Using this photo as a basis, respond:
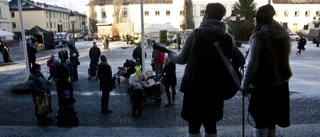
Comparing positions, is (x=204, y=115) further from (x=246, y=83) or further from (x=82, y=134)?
(x=82, y=134)

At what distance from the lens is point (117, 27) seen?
4553cm

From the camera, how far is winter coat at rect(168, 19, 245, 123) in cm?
242

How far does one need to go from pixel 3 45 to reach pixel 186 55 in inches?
827

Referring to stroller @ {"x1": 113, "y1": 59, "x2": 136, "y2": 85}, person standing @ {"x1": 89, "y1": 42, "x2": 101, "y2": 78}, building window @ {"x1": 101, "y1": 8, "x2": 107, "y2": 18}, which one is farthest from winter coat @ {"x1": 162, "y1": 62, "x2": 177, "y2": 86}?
building window @ {"x1": 101, "y1": 8, "x2": 107, "y2": 18}

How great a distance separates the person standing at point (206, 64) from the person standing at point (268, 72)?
39cm

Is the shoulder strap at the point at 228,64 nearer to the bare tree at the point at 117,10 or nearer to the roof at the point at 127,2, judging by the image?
the bare tree at the point at 117,10

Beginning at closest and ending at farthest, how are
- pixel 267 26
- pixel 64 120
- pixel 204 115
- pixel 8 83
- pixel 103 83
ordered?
pixel 204 115 → pixel 267 26 → pixel 64 120 → pixel 103 83 → pixel 8 83

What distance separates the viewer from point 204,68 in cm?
245

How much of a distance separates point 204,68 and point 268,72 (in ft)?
3.29

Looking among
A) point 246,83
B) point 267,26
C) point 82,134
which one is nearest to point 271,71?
point 246,83

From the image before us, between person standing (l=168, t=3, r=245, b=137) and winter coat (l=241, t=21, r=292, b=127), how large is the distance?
38cm

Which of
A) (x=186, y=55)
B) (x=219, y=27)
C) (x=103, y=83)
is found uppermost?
(x=219, y=27)

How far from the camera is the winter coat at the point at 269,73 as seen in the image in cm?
288

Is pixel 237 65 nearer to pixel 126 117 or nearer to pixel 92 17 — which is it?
pixel 126 117
